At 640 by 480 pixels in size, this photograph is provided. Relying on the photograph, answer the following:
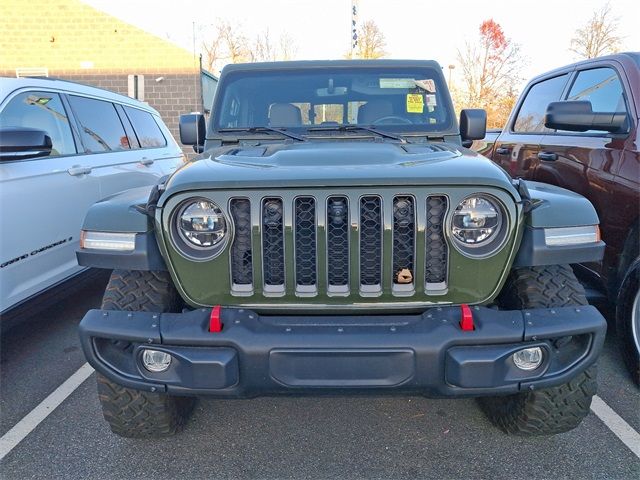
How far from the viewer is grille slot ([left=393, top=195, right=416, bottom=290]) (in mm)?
2021

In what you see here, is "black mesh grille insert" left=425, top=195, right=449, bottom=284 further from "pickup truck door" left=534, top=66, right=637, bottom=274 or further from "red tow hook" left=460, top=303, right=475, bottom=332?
"pickup truck door" left=534, top=66, right=637, bottom=274

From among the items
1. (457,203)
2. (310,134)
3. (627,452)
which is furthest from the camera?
(310,134)

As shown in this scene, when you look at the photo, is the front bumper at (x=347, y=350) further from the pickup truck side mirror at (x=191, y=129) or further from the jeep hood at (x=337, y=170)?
the pickup truck side mirror at (x=191, y=129)

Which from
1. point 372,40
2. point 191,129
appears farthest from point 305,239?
point 372,40

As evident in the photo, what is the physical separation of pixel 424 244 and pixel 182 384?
113cm

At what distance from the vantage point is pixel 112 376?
2.05 m

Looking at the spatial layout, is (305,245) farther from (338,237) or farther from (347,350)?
(347,350)

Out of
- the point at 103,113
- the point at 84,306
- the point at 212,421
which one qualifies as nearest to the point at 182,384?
the point at 212,421

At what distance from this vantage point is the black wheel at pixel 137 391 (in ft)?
7.20

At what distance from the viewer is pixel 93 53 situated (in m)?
15.7

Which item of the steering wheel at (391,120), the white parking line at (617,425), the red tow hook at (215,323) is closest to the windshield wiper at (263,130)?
the steering wheel at (391,120)

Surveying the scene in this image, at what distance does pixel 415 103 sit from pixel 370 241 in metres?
1.68

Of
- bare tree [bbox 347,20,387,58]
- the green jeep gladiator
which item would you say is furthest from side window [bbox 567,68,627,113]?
bare tree [bbox 347,20,387,58]

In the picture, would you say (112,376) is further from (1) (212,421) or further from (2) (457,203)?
(2) (457,203)
